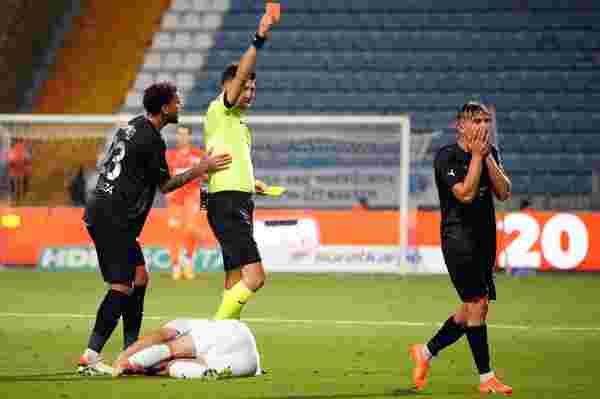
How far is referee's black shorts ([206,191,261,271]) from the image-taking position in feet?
31.2

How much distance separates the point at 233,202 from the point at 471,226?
5.87 feet

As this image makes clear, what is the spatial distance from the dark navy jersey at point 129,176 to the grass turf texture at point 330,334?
1.14m

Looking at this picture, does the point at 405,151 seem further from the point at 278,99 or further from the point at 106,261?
the point at 106,261

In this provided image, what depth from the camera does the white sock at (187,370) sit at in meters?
9.05

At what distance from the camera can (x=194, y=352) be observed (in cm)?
915

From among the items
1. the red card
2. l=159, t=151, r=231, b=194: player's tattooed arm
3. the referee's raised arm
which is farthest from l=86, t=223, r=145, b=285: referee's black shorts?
the red card

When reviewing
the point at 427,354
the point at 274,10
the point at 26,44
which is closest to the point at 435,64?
the point at 26,44

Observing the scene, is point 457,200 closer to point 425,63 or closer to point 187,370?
point 187,370

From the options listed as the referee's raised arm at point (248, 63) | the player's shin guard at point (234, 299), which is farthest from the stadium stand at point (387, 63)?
the referee's raised arm at point (248, 63)

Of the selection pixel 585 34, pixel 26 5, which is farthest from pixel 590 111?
pixel 26 5

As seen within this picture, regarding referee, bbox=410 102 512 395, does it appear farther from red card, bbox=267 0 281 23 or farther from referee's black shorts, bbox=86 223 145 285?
referee's black shorts, bbox=86 223 145 285

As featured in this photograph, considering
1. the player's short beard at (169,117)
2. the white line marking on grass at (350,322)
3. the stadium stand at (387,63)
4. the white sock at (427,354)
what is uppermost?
the stadium stand at (387,63)

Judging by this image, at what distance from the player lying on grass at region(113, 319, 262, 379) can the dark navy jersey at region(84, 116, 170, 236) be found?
85 centimetres

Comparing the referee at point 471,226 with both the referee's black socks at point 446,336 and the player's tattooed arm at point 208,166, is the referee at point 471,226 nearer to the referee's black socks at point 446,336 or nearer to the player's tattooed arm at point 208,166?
the referee's black socks at point 446,336
